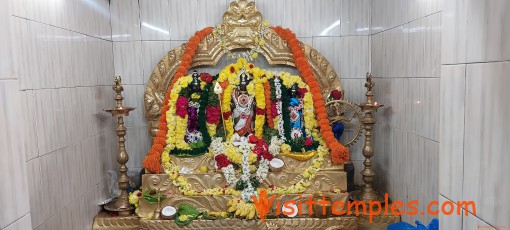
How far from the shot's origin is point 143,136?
4.70m

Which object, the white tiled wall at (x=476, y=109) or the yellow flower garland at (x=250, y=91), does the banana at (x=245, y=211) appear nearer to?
the yellow flower garland at (x=250, y=91)

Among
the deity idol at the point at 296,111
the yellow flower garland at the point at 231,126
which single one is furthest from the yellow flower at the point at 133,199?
the deity idol at the point at 296,111

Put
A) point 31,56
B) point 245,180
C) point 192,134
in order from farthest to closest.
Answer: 1. point 192,134
2. point 245,180
3. point 31,56

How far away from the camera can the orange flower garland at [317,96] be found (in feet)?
12.5

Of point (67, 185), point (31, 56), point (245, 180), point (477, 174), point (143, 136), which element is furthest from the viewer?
point (143, 136)

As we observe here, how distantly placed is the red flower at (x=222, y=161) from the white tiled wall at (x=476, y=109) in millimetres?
2480

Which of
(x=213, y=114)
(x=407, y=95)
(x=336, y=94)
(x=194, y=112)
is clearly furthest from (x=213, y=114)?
(x=407, y=95)

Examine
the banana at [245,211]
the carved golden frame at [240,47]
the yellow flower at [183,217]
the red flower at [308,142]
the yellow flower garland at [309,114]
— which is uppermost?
the carved golden frame at [240,47]

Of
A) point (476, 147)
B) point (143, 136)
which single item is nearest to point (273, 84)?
point (143, 136)

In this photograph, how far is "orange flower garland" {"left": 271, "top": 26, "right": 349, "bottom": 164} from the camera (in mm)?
3797

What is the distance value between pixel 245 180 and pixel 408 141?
1598 mm

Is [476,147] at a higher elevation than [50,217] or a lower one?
higher

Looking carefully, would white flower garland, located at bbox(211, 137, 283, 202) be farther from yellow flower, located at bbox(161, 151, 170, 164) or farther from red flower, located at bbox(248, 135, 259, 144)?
yellow flower, located at bbox(161, 151, 170, 164)

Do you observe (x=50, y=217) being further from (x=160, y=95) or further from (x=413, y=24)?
(x=413, y=24)
